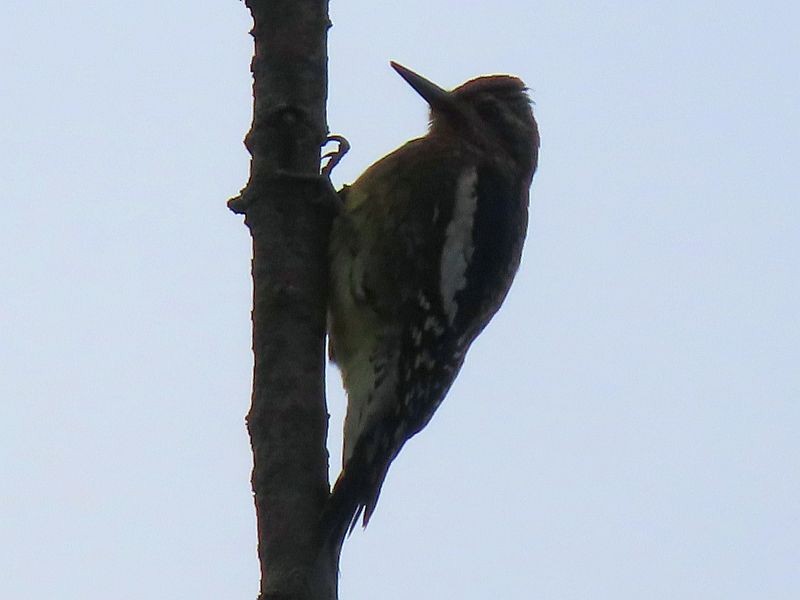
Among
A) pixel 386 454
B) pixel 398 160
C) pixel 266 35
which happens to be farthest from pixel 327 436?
pixel 398 160

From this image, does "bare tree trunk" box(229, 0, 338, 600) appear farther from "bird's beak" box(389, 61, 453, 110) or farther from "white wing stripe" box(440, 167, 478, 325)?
"bird's beak" box(389, 61, 453, 110)

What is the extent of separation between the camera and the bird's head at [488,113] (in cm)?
512

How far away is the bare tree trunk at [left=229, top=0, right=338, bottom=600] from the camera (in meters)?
2.84

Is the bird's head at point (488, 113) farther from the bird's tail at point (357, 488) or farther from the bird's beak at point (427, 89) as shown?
the bird's tail at point (357, 488)

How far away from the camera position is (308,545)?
9.21ft

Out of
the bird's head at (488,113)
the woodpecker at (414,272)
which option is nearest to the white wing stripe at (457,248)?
the woodpecker at (414,272)

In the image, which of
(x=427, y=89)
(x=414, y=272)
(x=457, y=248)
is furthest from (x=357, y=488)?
(x=427, y=89)

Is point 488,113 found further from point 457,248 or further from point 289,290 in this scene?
point 289,290

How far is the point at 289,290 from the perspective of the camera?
3.30 m

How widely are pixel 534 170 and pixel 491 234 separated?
0.97 m

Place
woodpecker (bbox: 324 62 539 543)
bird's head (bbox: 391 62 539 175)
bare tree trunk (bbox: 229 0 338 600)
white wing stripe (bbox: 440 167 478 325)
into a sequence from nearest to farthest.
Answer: bare tree trunk (bbox: 229 0 338 600) → woodpecker (bbox: 324 62 539 543) → white wing stripe (bbox: 440 167 478 325) → bird's head (bbox: 391 62 539 175)

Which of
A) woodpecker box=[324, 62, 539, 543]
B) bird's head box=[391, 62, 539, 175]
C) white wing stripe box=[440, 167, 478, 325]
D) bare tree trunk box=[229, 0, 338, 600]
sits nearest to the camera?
bare tree trunk box=[229, 0, 338, 600]

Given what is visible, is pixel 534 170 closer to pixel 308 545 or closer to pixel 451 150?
pixel 451 150

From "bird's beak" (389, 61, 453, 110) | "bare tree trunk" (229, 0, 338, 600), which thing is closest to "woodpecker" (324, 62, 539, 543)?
"bird's beak" (389, 61, 453, 110)
